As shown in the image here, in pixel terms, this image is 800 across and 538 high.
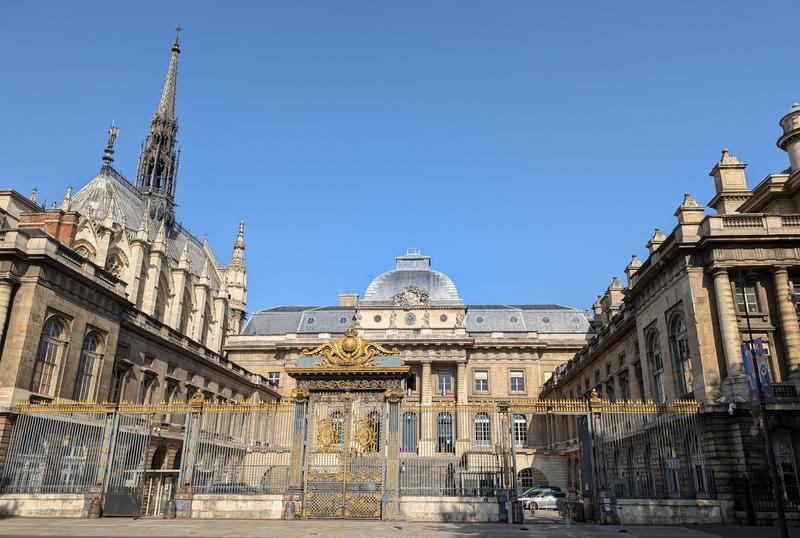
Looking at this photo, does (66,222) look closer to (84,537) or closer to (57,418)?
(57,418)

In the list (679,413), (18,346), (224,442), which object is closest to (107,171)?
(18,346)

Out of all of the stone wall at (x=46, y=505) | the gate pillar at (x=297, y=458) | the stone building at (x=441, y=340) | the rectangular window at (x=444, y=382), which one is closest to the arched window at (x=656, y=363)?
the gate pillar at (x=297, y=458)

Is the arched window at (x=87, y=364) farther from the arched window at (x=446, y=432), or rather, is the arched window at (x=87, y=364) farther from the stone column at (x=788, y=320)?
the stone column at (x=788, y=320)

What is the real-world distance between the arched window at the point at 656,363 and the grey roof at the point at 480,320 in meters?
31.5

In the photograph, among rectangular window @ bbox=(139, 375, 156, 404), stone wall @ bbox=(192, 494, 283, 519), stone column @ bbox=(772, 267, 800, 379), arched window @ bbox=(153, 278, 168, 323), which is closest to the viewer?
stone wall @ bbox=(192, 494, 283, 519)

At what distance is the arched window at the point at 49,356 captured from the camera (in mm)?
23594

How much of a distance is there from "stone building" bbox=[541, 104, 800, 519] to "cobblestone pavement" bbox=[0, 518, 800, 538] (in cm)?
349

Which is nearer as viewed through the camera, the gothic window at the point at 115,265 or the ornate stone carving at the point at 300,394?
the ornate stone carving at the point at 300,394

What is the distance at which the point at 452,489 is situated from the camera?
18.8 m

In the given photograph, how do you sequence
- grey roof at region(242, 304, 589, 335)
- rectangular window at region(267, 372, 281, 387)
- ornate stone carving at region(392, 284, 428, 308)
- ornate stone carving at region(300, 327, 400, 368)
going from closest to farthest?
ornate stone carving at region(300, 327, 400, 368)
rectangular window at region(267, 372, 281, 387)
ornate stone carving at region(392, 284, 428, 308)
grey roof at region(242, 304, 589, 335)

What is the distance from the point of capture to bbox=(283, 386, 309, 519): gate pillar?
18.2m

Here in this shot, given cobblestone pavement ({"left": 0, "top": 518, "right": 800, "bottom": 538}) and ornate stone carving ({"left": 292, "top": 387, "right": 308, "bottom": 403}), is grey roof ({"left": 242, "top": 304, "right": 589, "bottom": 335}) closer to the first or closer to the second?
ornate stone carving ({"left": 292, "top": 387, "right": 308, "bottom": 403})

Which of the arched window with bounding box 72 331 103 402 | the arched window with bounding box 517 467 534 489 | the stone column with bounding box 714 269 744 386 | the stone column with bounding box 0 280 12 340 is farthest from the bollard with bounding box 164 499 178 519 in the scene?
the arched window with bounding box 517 467 534 489

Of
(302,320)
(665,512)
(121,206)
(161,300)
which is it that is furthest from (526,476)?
(121,206)
